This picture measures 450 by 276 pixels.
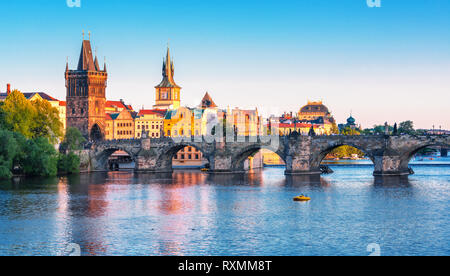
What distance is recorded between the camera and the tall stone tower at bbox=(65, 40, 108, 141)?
429ft

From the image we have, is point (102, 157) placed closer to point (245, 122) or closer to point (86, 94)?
point (86, 94)

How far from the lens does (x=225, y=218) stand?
43.8 meters

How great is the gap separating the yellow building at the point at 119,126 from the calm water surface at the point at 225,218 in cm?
7584

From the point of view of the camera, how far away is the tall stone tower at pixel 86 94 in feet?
429

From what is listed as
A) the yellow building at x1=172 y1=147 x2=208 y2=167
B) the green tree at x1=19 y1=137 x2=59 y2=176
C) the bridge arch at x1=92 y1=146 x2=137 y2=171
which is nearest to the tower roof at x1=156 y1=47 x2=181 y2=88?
the yellow building at x1=172 y1=147 x2=208 y2=167

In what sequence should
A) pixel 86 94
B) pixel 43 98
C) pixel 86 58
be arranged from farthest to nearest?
pixel 43 98 → pixel 86 94 → pixel 86 58

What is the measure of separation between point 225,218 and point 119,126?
344 ft

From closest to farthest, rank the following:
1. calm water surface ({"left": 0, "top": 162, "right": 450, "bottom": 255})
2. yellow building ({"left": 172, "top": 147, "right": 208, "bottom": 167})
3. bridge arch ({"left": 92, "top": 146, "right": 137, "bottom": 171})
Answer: calm water surface ({"left": 0, "top": 162, "right": 450, "bottom": 255})
bridge arch ({"left": 92, "top": 146, "right": 137, "bottom": 171})
yellow building ({"left": 172, "top": 147, "right": 208, "bottom": 167})

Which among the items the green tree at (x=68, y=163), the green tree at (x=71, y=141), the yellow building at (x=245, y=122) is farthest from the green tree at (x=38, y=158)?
the yellow building at (x=245, y=122)

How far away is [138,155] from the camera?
299 feet

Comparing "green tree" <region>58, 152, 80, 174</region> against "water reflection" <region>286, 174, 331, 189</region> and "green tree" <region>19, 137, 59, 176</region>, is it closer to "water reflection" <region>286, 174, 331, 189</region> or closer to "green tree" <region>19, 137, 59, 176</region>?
"green tree" <region>19, 137, 59, 176</region>

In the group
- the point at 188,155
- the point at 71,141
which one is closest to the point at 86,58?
the point at 188,155
